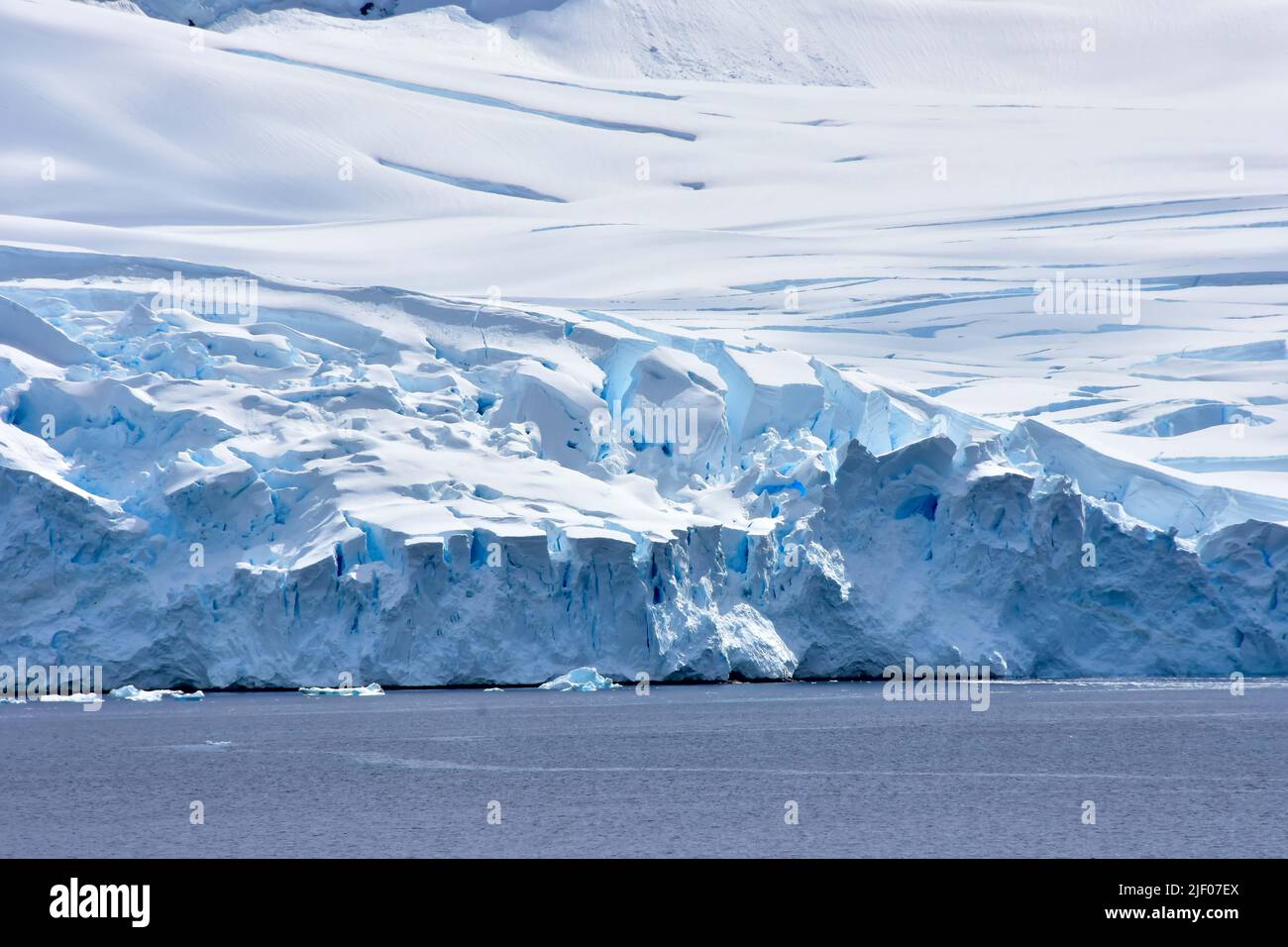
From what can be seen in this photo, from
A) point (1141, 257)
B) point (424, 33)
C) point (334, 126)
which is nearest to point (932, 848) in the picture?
point (1141, 257)

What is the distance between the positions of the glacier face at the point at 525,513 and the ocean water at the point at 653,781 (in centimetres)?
114

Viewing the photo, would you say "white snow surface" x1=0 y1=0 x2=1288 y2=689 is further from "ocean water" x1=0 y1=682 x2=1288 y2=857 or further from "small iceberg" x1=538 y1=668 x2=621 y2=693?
"ocean water" x1=0 y1=682 x2=1288 y2=857

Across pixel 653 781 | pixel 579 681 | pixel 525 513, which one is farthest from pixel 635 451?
pixel 653 781

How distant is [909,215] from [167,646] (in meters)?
30.1

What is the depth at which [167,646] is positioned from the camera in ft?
73.5

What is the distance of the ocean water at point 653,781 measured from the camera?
1559cm

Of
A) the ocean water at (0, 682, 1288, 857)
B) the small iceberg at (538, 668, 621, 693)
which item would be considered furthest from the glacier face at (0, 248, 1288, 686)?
the ocean water at (0, 682, 1288, 857)

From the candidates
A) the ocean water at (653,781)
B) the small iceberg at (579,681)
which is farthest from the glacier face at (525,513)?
the ocean water at (653,781)

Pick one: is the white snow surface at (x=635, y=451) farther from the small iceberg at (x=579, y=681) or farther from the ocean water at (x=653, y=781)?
the ocean water at (x=653, y=781)

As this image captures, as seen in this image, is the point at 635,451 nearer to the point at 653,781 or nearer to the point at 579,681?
the point at 579,681

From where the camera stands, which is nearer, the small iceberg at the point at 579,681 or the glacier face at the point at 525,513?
the glacier face at the point at 525,513

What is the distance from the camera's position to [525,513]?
23.7 meters

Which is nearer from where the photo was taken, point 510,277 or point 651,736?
point 651,736
